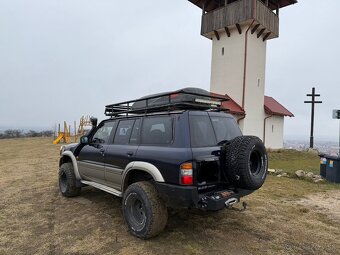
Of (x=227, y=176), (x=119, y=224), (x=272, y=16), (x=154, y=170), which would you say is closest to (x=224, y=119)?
(x=227, y=176)

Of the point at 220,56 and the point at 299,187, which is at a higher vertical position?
the point at 220,56

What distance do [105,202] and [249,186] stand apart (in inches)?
137

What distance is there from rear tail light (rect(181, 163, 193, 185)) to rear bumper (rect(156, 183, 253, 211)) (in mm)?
67

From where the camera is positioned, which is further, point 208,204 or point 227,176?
point 227,176

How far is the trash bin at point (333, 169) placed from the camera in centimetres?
902

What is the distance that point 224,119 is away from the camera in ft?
15.6

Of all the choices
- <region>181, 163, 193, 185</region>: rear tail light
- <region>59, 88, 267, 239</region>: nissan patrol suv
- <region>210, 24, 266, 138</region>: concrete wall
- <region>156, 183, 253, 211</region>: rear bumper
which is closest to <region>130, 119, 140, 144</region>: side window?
<region>59, 88, 267, 239</region>: nissan patrol suv

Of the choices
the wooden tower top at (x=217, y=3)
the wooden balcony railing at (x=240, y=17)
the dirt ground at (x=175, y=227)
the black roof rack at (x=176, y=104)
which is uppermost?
the wooden tower top at (x=217, y=3)

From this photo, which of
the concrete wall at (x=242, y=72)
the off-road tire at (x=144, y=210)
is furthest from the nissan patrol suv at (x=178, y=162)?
the concrete wall at (x=242, y=72)

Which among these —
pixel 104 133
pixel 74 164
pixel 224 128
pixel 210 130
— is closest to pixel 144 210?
pixel 210 130

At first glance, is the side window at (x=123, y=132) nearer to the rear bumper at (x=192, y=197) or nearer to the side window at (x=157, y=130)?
the side window at (x=157, y=130)

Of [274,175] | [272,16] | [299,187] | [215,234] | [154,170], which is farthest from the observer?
[272,16]

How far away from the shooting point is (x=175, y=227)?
4.75 m

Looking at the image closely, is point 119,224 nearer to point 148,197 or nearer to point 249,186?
point 148,197
